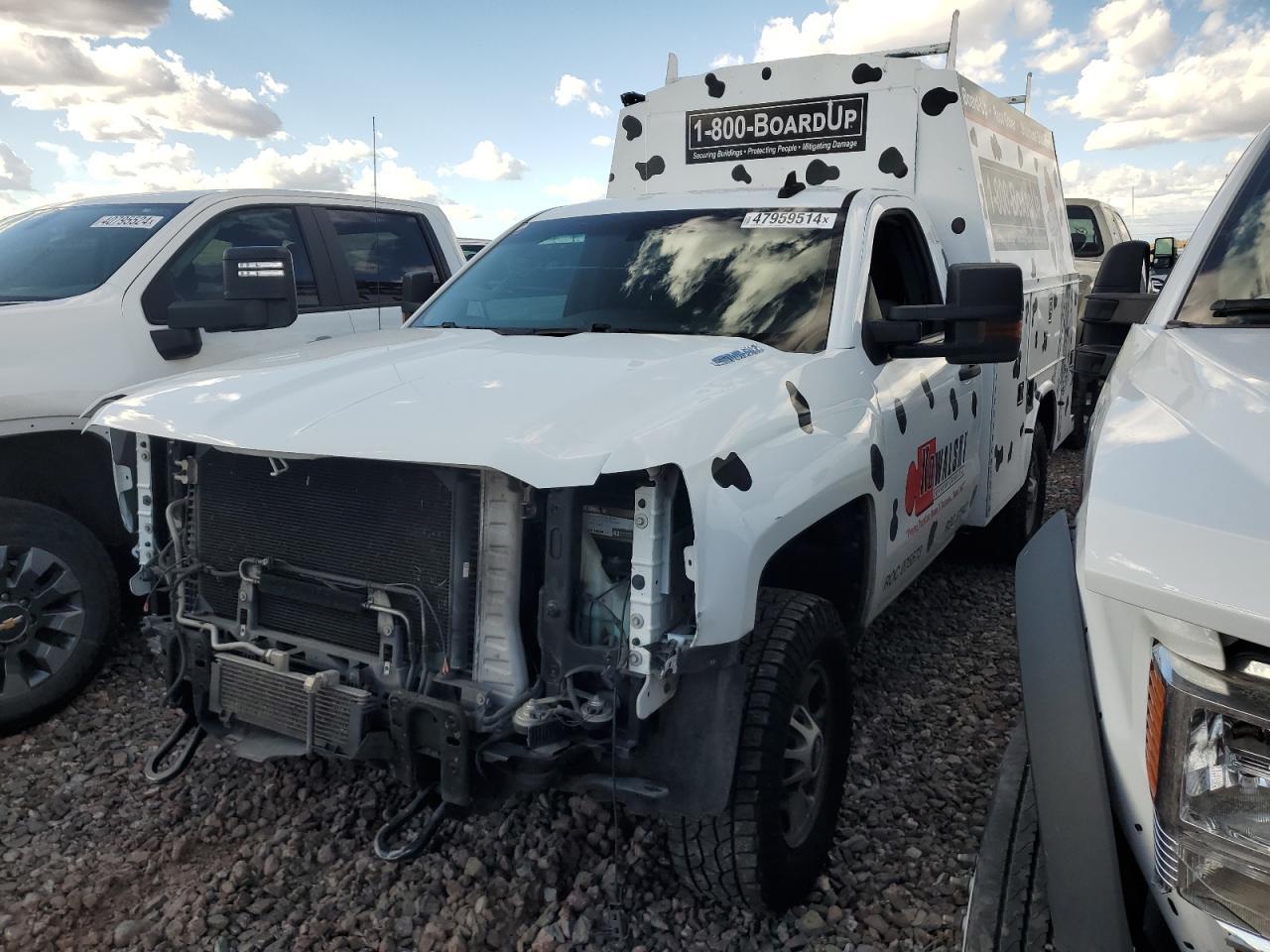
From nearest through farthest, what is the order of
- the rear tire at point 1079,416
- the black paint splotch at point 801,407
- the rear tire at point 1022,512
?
1. the black paint splotch at point 801,407
2. the rear tire at point 1022,512
3. the rear tire at point 1079,416

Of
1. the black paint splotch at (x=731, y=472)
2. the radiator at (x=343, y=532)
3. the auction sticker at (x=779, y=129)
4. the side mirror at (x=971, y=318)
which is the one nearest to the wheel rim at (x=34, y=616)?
the radiator at (x=343, y=532)

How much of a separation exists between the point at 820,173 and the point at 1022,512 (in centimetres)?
223

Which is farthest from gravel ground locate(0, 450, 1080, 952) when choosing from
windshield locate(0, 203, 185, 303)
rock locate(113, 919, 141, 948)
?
windshield locate(0, 203, 185, 303)

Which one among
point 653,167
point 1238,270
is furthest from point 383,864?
point 653,167

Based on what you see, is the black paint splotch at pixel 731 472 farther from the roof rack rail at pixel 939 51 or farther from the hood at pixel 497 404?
the roof rack rail at pixel 939 51

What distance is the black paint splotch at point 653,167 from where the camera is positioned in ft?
18.4

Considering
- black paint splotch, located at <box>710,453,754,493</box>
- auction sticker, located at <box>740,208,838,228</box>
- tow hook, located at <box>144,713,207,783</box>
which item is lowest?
tow hook, located at <box>144,713,207,783</box>

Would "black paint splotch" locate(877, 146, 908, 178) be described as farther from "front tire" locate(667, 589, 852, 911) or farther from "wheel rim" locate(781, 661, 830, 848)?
"wheel rim" locate(781, 661, 830, 848)

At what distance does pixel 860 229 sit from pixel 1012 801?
6.89 ft

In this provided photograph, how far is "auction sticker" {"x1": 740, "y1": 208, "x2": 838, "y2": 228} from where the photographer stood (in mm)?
3533

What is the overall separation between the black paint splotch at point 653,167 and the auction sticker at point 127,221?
2563 millimetres

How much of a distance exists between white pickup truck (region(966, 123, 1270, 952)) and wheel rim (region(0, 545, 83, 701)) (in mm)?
3585

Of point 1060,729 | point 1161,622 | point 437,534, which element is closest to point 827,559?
point 437,534

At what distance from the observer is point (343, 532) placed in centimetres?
259
